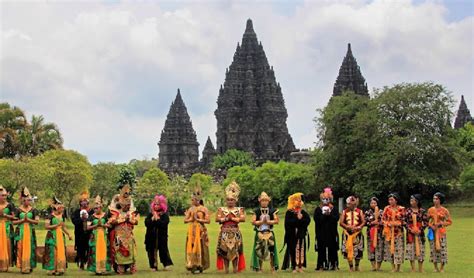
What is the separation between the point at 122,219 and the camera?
17.5m

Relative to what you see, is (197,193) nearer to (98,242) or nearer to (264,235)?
(264,235)

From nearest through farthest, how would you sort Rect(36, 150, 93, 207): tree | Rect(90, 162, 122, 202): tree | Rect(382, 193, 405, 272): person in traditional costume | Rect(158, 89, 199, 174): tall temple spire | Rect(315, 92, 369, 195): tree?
Rect(382, 193, 405, 272): person in traditional costume, Rect(36, 150, 93, 207): tree, Rect(315, 92, 369, 195): tree, Rect(90, 162, 122, 202): tree, Rect(158, 89, 199, 174): tall temple spire

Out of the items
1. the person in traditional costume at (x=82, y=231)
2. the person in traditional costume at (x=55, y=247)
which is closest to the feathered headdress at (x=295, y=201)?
the person in traditional costume at (x=82, y=231)

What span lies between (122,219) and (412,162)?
38160 mm

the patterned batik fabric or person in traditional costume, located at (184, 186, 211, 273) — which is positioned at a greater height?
person in traditional costume, located at (184, 186, 211, 273)

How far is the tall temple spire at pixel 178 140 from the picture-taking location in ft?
403

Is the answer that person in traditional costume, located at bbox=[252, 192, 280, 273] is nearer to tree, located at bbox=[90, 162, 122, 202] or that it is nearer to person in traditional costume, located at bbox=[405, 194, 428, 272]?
person in traditional costume, located at bbox=[405, 194, 428, 272]

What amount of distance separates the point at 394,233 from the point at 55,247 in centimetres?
813

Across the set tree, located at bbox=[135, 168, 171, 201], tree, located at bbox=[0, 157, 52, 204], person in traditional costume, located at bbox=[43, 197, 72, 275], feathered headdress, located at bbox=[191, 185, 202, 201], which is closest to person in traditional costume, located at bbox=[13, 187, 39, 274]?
person in traditional costume, located at bbox=[43, 197, 72, 275]

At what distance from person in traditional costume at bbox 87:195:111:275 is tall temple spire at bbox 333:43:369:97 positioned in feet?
259

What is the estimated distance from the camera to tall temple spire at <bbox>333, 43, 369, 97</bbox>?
94.9 meters

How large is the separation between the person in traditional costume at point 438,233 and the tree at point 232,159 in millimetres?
84150

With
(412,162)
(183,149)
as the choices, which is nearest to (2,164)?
(412,162)

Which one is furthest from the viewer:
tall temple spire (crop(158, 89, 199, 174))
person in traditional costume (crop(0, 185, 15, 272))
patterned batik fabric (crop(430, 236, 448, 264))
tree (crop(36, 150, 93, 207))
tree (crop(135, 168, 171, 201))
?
tall temple spire (crop(158, 89, 199, 174))
